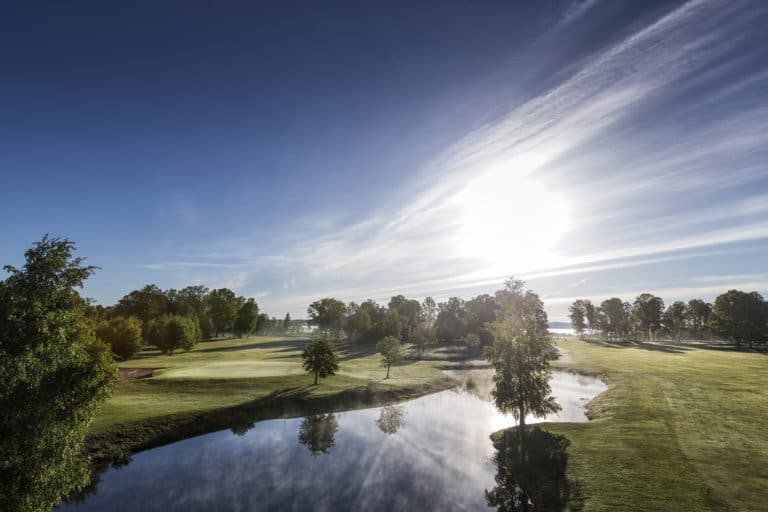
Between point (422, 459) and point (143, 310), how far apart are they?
5083 inches

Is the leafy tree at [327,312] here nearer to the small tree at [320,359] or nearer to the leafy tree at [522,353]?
the small tree at [320,359]

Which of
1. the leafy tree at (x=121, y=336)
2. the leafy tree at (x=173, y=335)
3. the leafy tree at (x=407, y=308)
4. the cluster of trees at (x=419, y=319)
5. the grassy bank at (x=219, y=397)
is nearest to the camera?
the grassy bank at (x=219, y=397)

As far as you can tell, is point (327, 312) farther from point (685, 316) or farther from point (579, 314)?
point (685, 316)

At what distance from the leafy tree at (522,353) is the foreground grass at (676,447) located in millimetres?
4864

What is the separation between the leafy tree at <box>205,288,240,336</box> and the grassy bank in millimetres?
83443

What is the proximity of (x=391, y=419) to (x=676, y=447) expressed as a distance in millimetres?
29429

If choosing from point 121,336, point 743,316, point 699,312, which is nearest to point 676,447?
point 121,336

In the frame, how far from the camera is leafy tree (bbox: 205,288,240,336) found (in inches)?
5881

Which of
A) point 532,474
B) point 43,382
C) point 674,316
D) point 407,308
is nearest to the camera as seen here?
point 43,382

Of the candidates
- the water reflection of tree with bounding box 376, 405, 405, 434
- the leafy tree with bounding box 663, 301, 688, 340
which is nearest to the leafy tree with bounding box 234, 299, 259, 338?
the water reflection of tree with bounding box 376, 405, 405, 434

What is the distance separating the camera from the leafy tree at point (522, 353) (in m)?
35.7

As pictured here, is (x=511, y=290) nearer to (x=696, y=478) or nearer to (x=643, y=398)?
(x=696, y=478)

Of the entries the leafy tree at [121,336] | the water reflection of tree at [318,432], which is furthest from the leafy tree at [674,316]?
the leafy tree at [121,336]

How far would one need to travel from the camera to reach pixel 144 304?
418 ft
